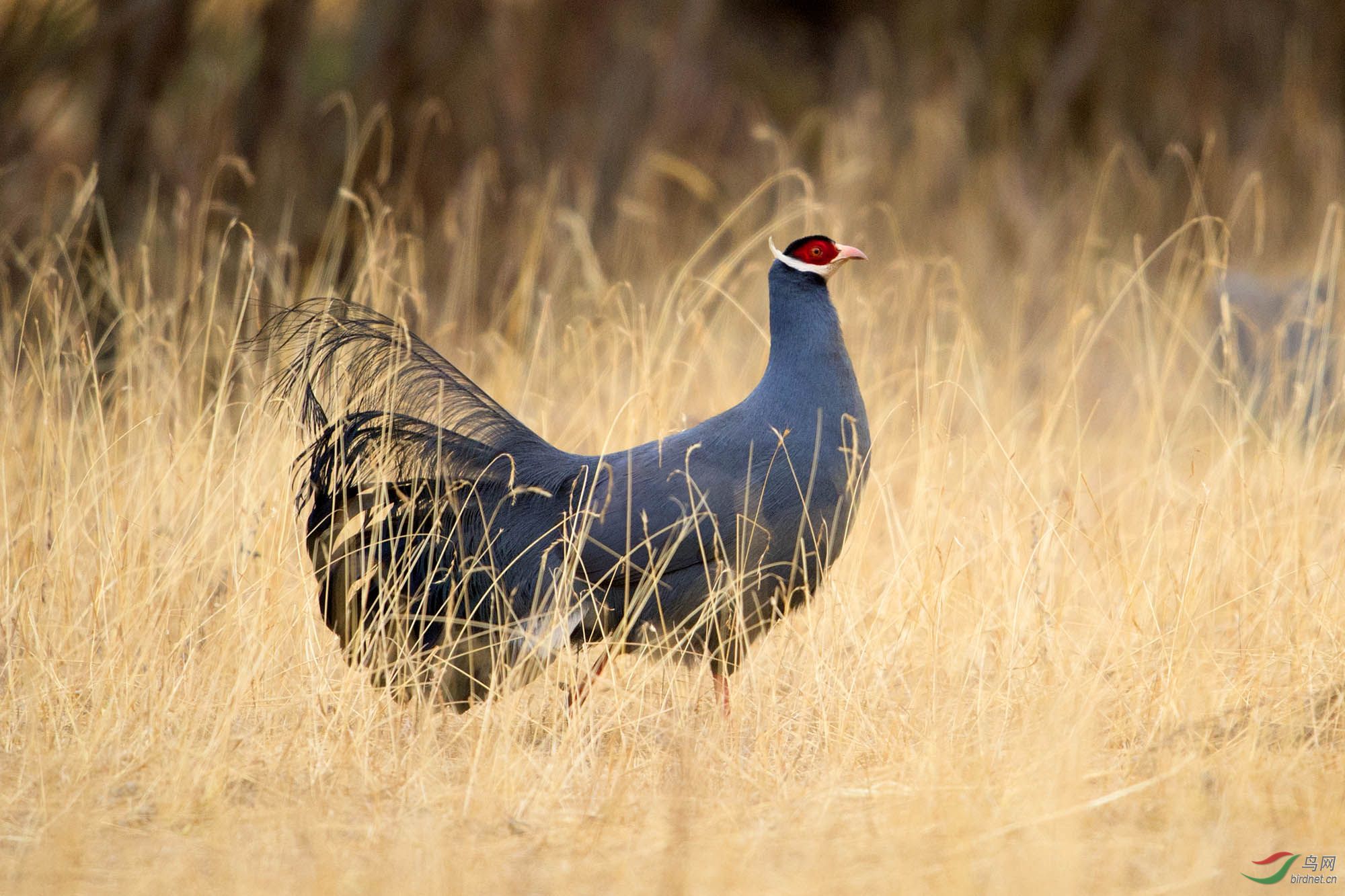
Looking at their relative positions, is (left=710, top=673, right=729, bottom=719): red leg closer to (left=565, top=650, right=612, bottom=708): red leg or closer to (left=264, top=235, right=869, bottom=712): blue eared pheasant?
(left=264, top=235, right=869, bottom=712): blue eared pheasant

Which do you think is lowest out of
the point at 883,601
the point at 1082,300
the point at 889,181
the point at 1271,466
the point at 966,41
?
the point at 883,601

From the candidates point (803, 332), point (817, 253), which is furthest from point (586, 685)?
point (817, 253)

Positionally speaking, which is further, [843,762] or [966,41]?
[966,41]

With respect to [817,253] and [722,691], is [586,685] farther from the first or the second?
[817,253]

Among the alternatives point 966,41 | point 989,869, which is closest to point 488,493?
point 989,869

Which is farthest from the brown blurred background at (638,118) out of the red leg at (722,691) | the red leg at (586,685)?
the red leg at (722,691)

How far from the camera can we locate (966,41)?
11.6 metres

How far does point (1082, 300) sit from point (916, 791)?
211 inches

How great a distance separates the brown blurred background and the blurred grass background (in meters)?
0.04

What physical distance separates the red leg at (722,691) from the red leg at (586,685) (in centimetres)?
33

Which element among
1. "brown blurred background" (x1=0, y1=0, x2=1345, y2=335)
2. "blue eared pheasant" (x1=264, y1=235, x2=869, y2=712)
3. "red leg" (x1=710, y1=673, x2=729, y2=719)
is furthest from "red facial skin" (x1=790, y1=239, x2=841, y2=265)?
"brown blurred background" (x1=0, y1=0, x2=1345, y2=335)

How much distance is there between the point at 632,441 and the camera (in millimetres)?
5070

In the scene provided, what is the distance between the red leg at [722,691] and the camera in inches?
159

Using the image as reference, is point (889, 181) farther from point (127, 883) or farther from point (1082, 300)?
point (127, 883)
